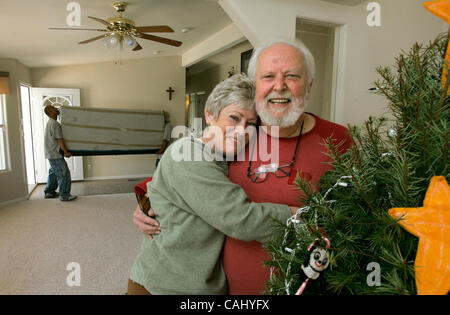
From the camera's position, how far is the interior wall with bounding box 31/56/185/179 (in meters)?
6.39

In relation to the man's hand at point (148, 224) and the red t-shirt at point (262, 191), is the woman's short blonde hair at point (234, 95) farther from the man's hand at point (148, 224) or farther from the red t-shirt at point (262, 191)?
the man's hand at point (148, 224)

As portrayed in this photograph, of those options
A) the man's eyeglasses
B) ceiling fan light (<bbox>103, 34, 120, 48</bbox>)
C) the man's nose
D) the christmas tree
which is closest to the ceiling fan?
ceiling fan light (<bbox>103, 34, 120, 48</bbox>)

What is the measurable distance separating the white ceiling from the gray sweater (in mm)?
2128

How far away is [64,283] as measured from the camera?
8.34 feet

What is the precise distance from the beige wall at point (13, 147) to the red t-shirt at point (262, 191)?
5.29 m

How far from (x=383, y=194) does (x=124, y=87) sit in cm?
714

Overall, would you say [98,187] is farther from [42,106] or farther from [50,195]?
[42,106]

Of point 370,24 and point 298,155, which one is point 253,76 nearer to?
point 298,155

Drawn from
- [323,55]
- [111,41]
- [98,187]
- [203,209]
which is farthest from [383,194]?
[98,187]

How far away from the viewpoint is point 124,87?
22.3ft

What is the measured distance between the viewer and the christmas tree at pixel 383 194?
39 cm

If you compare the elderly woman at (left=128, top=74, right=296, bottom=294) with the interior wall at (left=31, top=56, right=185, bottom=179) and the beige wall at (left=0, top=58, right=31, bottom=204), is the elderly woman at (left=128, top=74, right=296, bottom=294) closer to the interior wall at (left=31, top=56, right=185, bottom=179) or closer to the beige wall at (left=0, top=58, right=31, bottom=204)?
the beige wall at (left=0, top=58, right=31, bottom=204)

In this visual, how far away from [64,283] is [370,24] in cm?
335
